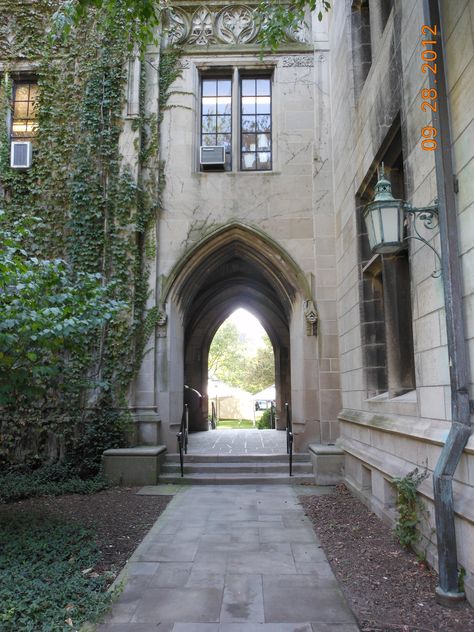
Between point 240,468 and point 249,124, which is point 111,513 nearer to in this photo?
point 240,468

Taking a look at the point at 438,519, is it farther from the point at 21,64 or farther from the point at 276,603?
the point at 21,64

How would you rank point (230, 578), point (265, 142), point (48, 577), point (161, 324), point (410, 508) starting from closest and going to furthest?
point (48, 577), point (230, 578), point (410, 508), point (161, 324), point (265, 142)

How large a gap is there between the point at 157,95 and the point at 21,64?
99.5 inches

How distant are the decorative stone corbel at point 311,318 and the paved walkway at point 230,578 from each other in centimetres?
295

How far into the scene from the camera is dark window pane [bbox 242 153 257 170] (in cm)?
869

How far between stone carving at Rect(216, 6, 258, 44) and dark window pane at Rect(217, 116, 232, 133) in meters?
1.32

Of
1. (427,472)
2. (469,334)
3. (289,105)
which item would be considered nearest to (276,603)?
(427,472)

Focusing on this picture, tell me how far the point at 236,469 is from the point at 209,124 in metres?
5.96

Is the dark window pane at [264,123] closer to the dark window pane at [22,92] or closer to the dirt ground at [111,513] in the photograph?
the dark window pane at [22,92]

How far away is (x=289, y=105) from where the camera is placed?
8523mm

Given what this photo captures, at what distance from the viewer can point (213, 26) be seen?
347 inches

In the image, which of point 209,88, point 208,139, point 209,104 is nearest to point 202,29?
point 209,88

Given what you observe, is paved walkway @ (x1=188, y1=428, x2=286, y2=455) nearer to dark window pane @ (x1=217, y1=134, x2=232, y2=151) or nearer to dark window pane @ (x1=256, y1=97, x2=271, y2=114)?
dark window pane @ (x1=217, y1=134, x2=232, y2=151)
